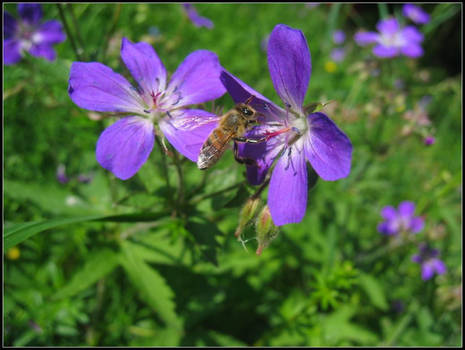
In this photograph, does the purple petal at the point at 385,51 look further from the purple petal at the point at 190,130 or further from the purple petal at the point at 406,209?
the purple petal at the point at 190,130

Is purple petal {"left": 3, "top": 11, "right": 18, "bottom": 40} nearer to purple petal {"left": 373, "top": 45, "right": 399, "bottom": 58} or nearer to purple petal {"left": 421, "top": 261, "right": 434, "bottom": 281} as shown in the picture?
purple petal {"left": 373, "top": 45, "right": 399, "bottom": 58}

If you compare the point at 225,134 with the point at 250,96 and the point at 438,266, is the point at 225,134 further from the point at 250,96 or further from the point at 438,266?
the point at 438,266

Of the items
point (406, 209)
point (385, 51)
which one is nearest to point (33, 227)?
point (406, 209)

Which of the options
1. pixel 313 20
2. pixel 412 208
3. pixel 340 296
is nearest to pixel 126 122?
pixel 340 296

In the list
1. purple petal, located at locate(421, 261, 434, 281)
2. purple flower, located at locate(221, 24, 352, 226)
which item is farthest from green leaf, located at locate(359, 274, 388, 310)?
purple flower, located at locate(221, 24, 352, 226)

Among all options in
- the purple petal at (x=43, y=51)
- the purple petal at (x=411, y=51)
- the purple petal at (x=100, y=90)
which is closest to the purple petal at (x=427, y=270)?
the purple petal at (x=411, y=51)

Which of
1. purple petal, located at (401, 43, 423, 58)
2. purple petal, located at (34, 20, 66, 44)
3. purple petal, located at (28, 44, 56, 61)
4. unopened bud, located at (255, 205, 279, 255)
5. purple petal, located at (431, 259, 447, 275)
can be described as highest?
purple petal, located at (34, 20, 66, 44)
